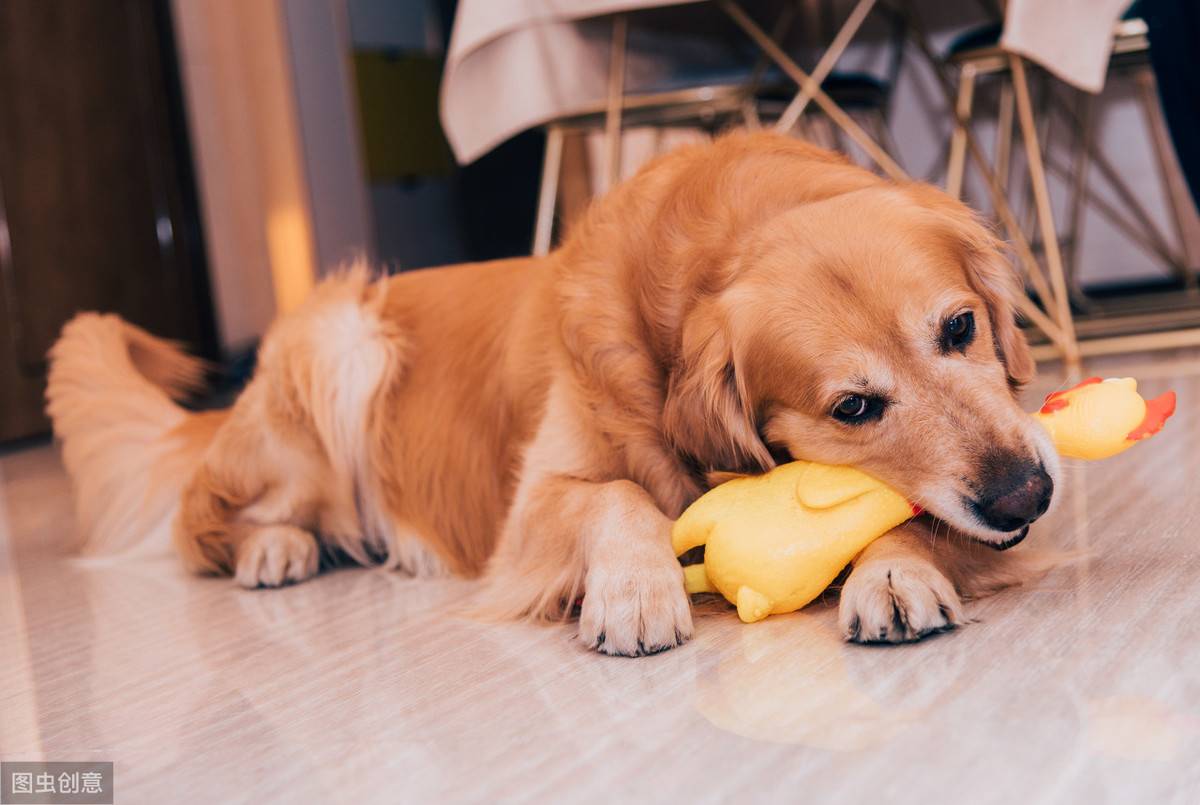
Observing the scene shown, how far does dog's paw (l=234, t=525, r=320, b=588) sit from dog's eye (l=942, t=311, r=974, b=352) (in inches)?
47.4

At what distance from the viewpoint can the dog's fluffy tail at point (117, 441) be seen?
236cm

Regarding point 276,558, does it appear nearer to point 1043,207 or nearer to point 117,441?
point 117,441

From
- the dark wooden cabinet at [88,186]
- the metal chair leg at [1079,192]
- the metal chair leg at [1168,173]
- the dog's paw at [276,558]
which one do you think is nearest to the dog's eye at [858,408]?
the dog's paw at [276,558]

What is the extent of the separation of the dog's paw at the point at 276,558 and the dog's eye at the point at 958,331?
47.4 inches

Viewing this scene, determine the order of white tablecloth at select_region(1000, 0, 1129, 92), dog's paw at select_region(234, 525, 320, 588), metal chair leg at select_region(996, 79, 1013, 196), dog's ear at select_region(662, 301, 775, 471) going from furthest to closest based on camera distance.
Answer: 1. metal chair leg at select_region(996, 79, 1013, 196)
2. white tablecloth at select_region(1000, 0, 1129, 92)
3. dog's paw at select_region(234, 525, 320, 588)
4. dog's ear at select_region(662, 301, 775, 471)

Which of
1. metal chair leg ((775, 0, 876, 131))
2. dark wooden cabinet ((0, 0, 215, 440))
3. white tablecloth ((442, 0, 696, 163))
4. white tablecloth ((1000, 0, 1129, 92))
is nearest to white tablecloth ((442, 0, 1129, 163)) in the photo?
white tablecloth ((442, 0, 696, 163))

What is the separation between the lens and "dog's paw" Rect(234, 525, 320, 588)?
6.61ft

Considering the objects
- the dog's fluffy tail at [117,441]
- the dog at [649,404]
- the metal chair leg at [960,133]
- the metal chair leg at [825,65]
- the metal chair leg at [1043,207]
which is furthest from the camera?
the metal chair leg at [960,133]

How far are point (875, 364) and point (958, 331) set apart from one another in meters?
0.13

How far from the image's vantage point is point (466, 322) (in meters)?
2.02

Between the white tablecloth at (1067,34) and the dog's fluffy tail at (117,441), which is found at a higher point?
the white tablecloth at (1067,34)

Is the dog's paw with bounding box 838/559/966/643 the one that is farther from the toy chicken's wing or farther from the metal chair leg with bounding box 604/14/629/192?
the metal chair leg with bounding box 604/14/629/192

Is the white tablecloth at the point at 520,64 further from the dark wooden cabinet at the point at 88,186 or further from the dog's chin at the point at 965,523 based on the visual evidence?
the dark wooden cabinet at the point at 88,186

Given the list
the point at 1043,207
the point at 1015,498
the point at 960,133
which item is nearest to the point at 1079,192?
the point at 960,133
